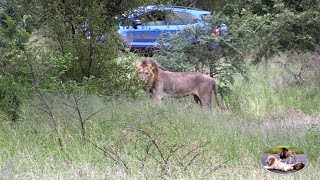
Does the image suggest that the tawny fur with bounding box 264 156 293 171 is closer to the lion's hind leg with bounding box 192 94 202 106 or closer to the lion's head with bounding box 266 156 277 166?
the lion's head with bounding box 266 156 277 166

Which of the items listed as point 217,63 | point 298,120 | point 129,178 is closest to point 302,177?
→ point 129,178

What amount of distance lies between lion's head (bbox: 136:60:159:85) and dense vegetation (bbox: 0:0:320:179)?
0.60 ft

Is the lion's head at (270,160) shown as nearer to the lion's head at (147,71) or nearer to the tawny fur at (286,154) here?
the tawny fur at (286,154)

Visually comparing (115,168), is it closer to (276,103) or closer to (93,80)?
(93,80)

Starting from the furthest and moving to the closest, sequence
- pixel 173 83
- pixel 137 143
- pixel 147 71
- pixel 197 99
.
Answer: pixel 197 99
pixel 173 83
pixel 147 71
pixel 137 143

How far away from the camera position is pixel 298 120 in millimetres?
9734

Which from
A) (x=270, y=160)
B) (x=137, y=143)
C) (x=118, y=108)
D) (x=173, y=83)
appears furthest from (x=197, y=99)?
(x=270, y=160)

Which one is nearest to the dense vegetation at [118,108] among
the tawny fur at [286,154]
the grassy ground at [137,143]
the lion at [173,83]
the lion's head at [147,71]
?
the grassy ground at [137,143]

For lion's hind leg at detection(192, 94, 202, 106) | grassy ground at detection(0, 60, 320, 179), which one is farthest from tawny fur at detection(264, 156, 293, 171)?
lion's hind leg at detection(192, 94, 202, 106)

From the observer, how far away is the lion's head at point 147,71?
10078mm

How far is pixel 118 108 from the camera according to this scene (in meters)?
8.24

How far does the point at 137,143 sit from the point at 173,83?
143 inches

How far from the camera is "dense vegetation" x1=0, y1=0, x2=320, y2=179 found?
6031 mm

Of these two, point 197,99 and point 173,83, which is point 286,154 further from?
point 197,99
